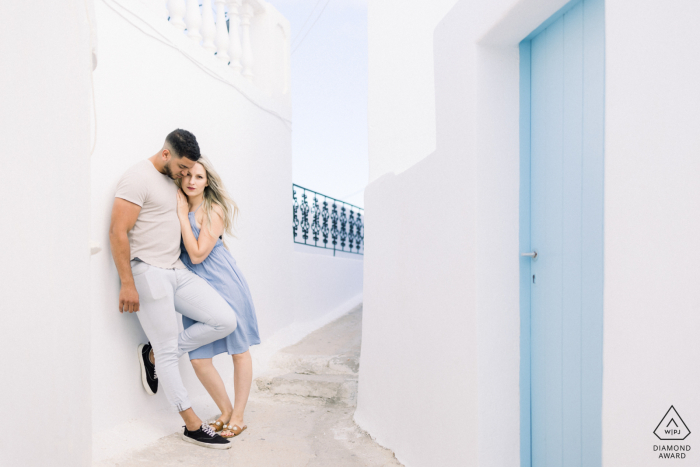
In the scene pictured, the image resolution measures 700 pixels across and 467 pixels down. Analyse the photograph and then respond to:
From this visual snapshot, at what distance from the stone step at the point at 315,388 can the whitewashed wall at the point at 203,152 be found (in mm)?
466

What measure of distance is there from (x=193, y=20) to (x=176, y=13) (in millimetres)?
250

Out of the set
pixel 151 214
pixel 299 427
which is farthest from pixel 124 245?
pixel 299 427

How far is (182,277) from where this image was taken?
10.6 feet

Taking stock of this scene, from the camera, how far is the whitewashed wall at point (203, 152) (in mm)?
3002

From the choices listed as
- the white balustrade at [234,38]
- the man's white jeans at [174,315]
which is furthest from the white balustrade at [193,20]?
the man's white jeans at [174,315]

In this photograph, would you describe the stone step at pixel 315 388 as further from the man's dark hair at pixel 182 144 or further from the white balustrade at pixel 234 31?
the white balustrade at pixel 234 31

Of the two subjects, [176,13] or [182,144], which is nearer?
[182,144]

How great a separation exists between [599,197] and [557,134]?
358mm

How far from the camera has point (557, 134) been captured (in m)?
2.03

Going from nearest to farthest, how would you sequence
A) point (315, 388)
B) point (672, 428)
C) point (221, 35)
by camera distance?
point (672, 428) < point (315, 388) < point (221, 35)

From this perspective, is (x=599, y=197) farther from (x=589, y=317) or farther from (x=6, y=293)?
(x=6, y=293)

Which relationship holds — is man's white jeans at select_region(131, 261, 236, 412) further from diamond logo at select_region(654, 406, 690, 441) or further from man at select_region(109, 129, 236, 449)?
diamond logo at select_region(654, 406, 690, 441)

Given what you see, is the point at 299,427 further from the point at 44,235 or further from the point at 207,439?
the point at 44,235

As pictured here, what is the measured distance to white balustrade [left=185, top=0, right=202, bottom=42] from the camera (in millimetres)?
4328
